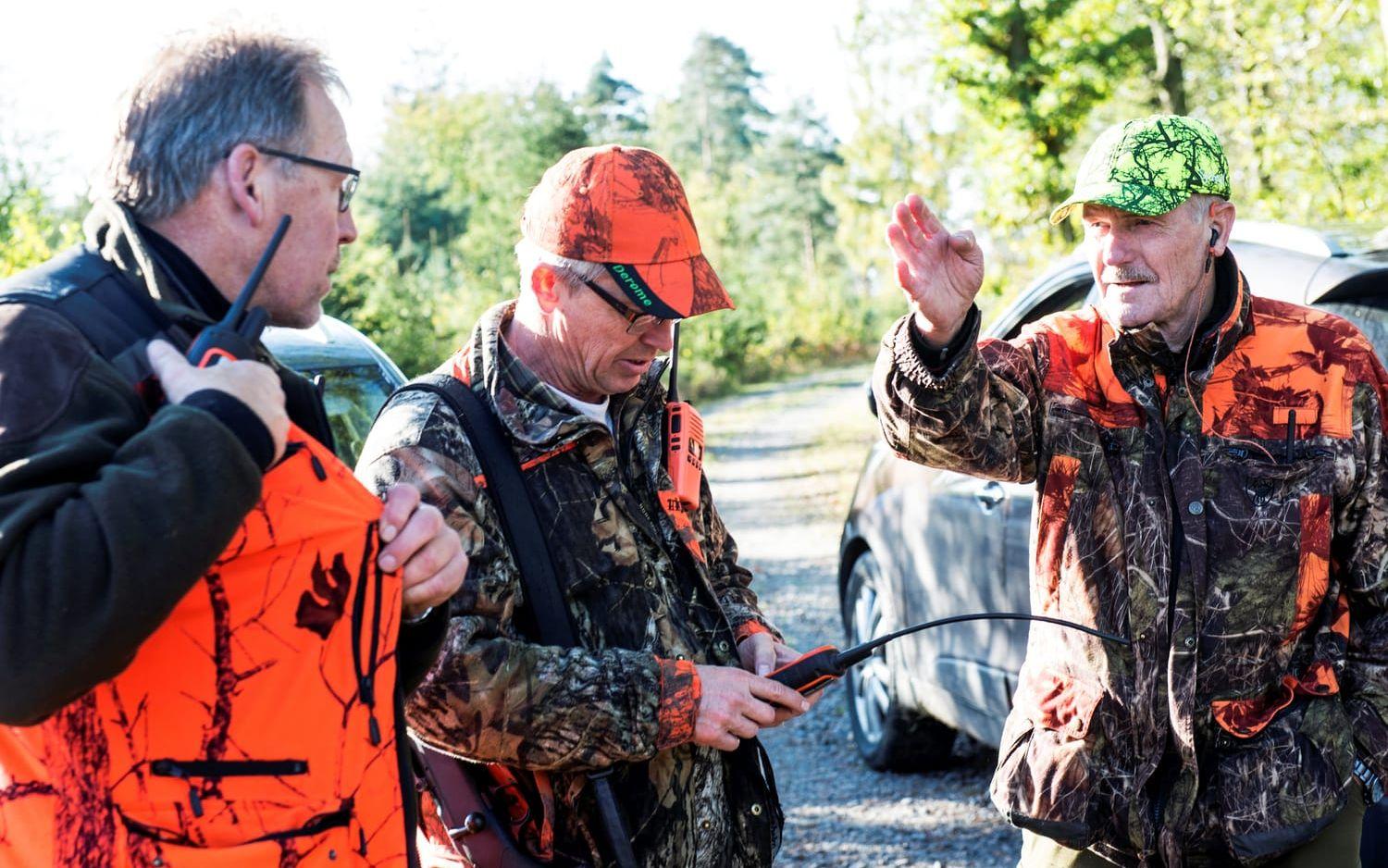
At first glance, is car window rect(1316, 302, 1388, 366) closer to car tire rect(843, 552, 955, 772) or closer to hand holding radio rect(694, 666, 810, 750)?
hand holding radio rect(694, 666, 810, 750)

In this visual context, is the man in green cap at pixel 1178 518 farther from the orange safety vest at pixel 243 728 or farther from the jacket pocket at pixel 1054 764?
the orange safety vest at pixel 243 728

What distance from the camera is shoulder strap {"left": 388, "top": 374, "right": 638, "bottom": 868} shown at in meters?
2.46

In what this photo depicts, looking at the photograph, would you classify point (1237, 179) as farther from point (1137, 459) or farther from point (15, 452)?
point (15, 452)

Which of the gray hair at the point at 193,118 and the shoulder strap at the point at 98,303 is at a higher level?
the gray hair at the point at 193,118

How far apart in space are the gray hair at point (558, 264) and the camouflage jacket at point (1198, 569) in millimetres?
651

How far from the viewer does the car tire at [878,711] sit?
5848 millimetres

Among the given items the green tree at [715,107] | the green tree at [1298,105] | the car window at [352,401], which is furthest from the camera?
the green tree at [715,107]

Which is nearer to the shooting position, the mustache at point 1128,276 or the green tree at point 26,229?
the mustache at point 1128,276

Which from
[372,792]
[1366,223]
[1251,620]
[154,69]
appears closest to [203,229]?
[154,69]

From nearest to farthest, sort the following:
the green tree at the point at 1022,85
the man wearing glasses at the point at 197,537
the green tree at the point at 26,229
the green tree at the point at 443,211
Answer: the man wearing glasses at the point at 197,537
the green tree at the point at 26,229
the green tree at the point at 1022,85
the green tree at the point at 443,211

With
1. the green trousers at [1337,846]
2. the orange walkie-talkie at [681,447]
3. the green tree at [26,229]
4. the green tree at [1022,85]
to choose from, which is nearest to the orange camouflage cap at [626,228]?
the orange walkie-talkie at [681,447]

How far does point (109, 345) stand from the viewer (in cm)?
169

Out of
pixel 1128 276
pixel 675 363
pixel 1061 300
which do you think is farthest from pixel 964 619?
pixel 1061 300

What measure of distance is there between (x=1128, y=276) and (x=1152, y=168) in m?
0.23
